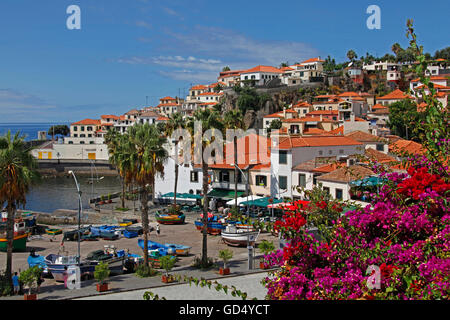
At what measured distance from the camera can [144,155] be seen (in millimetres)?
25031

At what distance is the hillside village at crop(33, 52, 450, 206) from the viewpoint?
39906 mm

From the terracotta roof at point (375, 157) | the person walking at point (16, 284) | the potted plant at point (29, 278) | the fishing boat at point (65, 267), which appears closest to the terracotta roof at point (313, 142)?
the terracotta roof at point (375, 157)

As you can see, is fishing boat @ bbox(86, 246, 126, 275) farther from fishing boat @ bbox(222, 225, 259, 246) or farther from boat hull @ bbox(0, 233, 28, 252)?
boat hull @ bbox(0, 233, 28, 252)

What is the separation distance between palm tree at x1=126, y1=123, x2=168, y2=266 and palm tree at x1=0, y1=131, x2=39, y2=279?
5.17 meters

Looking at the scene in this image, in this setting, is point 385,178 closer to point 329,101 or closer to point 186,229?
point 186,229

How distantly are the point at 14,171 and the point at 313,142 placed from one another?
33.7 metres

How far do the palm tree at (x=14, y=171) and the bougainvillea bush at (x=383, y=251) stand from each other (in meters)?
17.2

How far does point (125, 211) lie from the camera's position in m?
52.5

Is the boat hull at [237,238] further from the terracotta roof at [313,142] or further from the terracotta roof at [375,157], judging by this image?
the terracotta roof at [313,142]

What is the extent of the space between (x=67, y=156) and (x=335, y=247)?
12417 centimetres

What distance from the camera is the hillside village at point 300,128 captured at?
3991 cm

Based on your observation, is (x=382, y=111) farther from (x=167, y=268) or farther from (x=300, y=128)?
(x=167, y=268)

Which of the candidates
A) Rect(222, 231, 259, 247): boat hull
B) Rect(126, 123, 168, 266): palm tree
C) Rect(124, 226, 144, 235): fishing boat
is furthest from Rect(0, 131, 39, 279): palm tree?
Rect(124, 226, 144, 235): fishing boat
